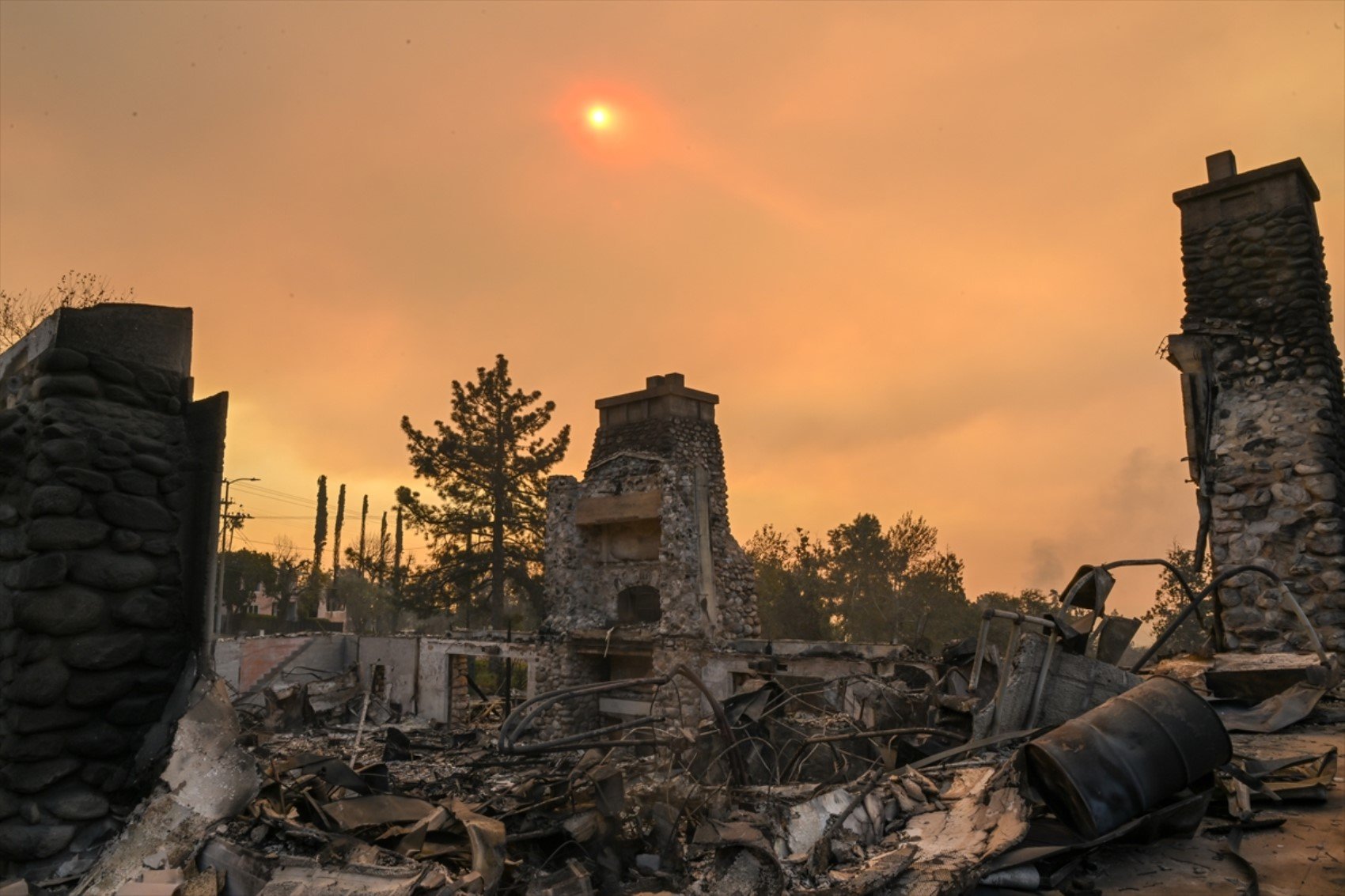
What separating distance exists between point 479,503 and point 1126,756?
2711cm

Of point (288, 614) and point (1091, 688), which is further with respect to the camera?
point (288, 614)

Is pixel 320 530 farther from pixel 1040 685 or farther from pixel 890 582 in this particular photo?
pixel 1040 685

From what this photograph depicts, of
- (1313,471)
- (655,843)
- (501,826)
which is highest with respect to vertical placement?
(1313,471)

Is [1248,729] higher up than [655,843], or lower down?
higher up

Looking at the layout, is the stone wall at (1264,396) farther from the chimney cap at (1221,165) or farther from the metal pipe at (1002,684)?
the metal pipe at (1002,684)

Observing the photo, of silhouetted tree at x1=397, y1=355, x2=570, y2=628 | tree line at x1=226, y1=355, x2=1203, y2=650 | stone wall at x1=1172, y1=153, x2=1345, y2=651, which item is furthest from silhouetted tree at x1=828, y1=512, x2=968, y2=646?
stone wall at x1=1172, y1=153, x2=1345, y2=651

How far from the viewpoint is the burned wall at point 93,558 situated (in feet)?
12.3

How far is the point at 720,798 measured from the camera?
420cm

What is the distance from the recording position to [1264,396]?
303 inches

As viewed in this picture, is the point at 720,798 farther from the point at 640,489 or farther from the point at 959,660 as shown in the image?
the point at 640,489

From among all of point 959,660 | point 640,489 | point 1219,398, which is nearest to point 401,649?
point 640,489

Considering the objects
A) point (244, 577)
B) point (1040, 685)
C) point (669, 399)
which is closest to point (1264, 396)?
point (1040, 685)

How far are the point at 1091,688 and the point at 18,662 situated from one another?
214 inches

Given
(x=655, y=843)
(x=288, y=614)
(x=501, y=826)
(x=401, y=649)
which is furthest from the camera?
(x=288, y=614)
